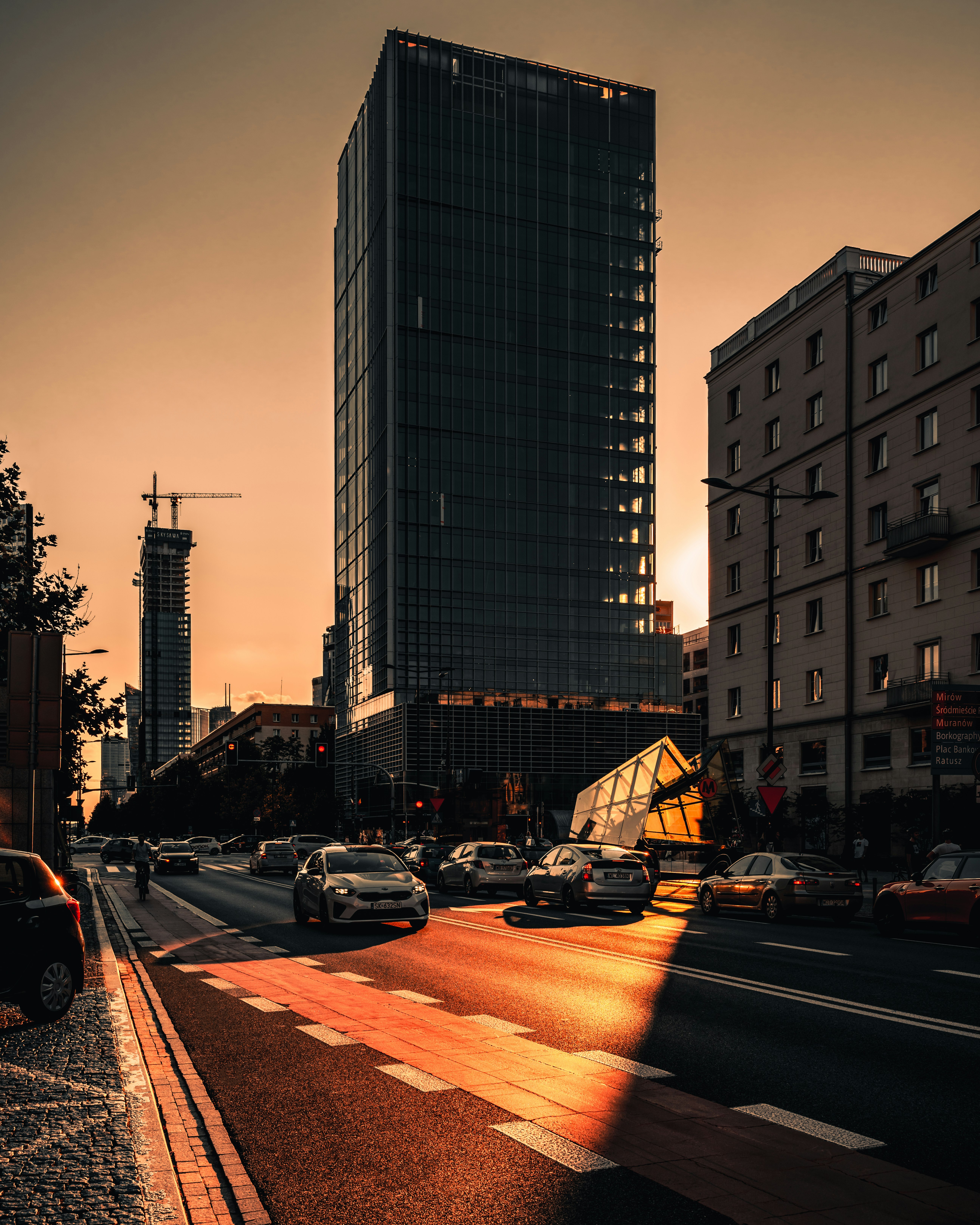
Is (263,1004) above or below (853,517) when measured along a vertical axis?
below

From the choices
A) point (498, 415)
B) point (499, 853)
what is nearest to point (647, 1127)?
point (499, 853)

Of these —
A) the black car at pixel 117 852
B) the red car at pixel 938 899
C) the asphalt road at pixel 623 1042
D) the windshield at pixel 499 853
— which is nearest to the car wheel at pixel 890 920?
the red car at pixel 938 899

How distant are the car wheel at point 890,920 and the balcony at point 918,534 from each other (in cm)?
2468

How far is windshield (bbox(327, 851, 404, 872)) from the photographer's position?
70.8 ft

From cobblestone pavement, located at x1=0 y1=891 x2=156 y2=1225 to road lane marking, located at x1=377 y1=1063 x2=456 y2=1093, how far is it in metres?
1.83

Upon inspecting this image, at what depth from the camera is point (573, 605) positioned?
110062mm

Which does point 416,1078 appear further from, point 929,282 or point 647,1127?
point 929,282

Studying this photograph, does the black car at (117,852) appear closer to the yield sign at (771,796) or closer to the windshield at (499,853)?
the windshield at (499,853)

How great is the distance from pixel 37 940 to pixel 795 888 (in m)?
16.1

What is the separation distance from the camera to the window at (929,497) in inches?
1703

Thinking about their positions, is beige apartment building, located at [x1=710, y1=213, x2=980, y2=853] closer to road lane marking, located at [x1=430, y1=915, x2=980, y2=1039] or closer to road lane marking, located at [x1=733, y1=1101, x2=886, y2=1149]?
road lane marking, located at [x1=430, y1=915, x2=980, y2=1039]

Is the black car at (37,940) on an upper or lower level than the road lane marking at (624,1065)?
upper

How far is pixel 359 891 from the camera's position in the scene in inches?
798

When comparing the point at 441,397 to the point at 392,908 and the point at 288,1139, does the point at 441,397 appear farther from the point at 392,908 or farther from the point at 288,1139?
the point at 288,1139
